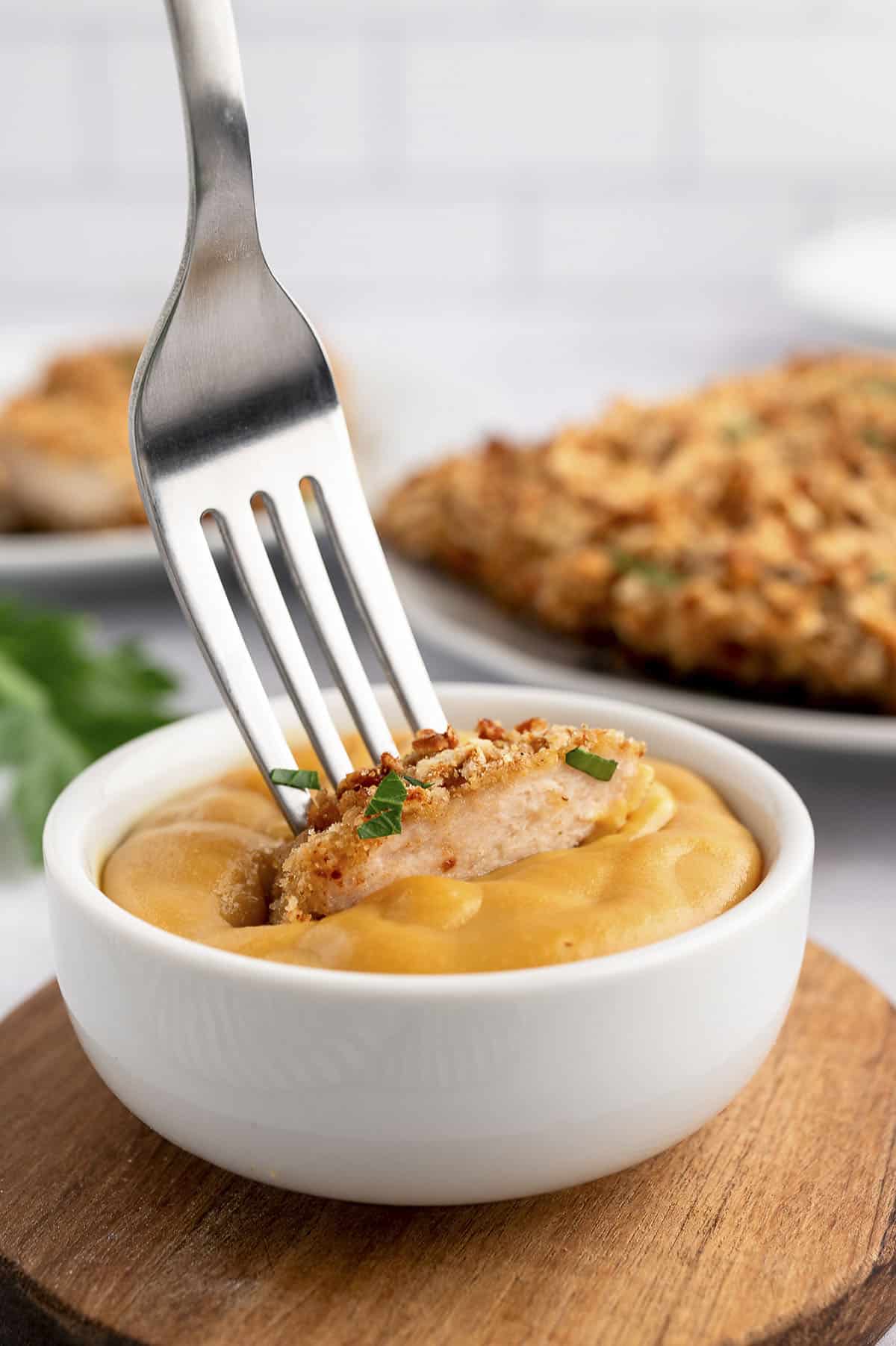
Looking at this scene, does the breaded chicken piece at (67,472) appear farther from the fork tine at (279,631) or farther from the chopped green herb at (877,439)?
the fork tine at (279,631)

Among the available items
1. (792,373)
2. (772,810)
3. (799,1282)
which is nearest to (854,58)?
(792,373)

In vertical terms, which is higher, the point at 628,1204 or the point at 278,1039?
the point at 278,1039

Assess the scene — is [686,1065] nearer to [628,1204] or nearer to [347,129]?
[628,1204]

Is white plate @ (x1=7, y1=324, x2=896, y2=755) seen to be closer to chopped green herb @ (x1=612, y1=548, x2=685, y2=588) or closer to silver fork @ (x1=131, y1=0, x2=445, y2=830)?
chopped green herb @ (x1=612, y1=548, x2=685, y2=588)

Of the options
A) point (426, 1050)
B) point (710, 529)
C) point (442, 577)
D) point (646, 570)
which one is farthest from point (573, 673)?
point (426, 1050)

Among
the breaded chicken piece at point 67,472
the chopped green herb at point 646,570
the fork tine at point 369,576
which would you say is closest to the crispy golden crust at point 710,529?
the chopped green herb at point 646,570
